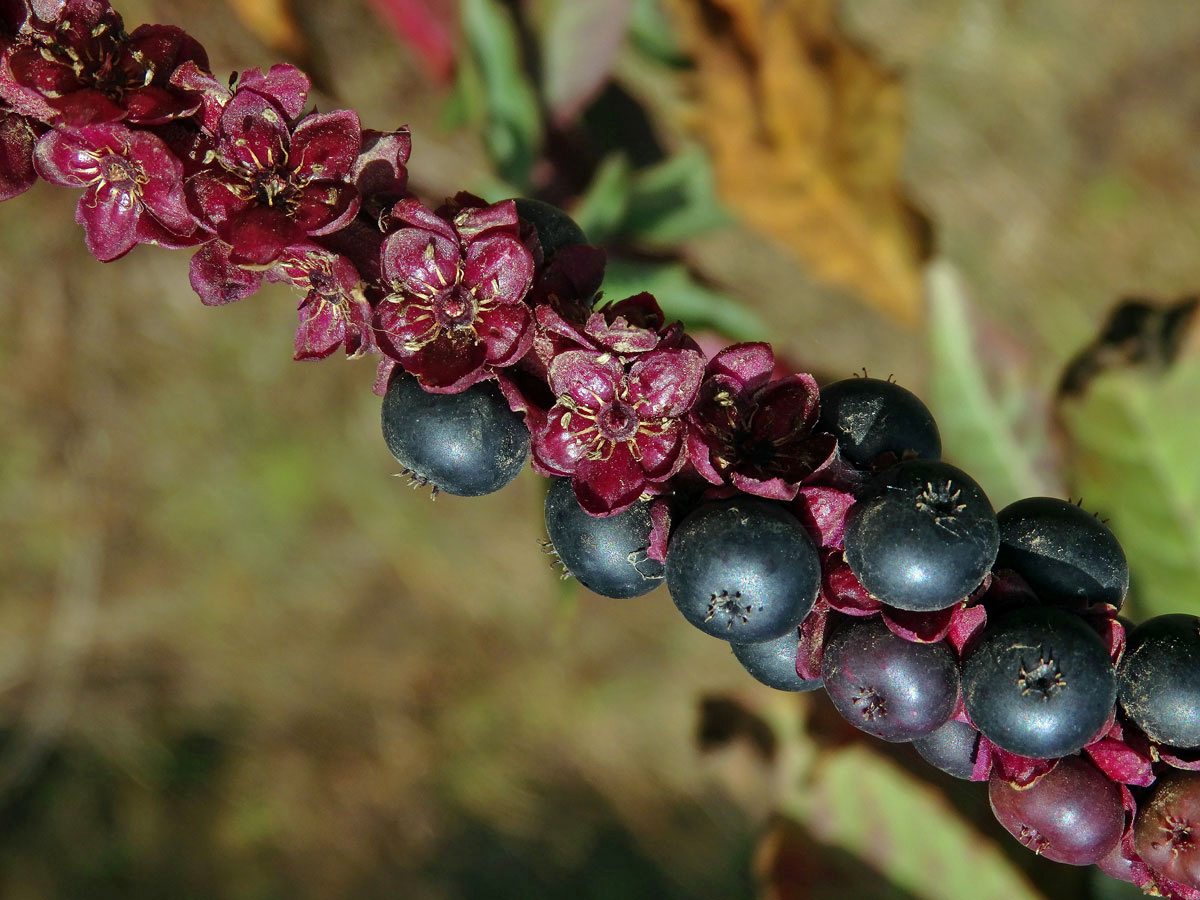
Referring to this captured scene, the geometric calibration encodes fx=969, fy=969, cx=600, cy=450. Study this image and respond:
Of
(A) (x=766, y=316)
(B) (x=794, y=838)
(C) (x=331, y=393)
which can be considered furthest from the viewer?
(C) (x=331, y=393)

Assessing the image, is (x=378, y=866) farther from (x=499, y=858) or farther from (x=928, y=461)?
(x=928, y=461)

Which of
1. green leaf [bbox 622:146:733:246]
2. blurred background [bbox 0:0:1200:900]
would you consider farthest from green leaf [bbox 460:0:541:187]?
green leaf [bbox 622:146:733:246]

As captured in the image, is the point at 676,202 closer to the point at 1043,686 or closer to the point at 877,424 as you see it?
the point at 877,424

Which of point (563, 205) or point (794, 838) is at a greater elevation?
point (563, 205)

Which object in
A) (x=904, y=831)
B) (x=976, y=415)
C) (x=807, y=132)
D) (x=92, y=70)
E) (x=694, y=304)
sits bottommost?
(x=904, y=831)

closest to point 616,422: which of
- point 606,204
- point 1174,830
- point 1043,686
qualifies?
point 1043,686

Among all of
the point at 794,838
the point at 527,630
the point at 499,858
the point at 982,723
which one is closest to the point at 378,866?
the point at 499,858

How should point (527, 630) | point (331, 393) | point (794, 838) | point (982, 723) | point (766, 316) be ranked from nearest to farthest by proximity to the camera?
point (982, 723), point (794, 838), point (766, 316), point (331, 393), point (527, 630)
